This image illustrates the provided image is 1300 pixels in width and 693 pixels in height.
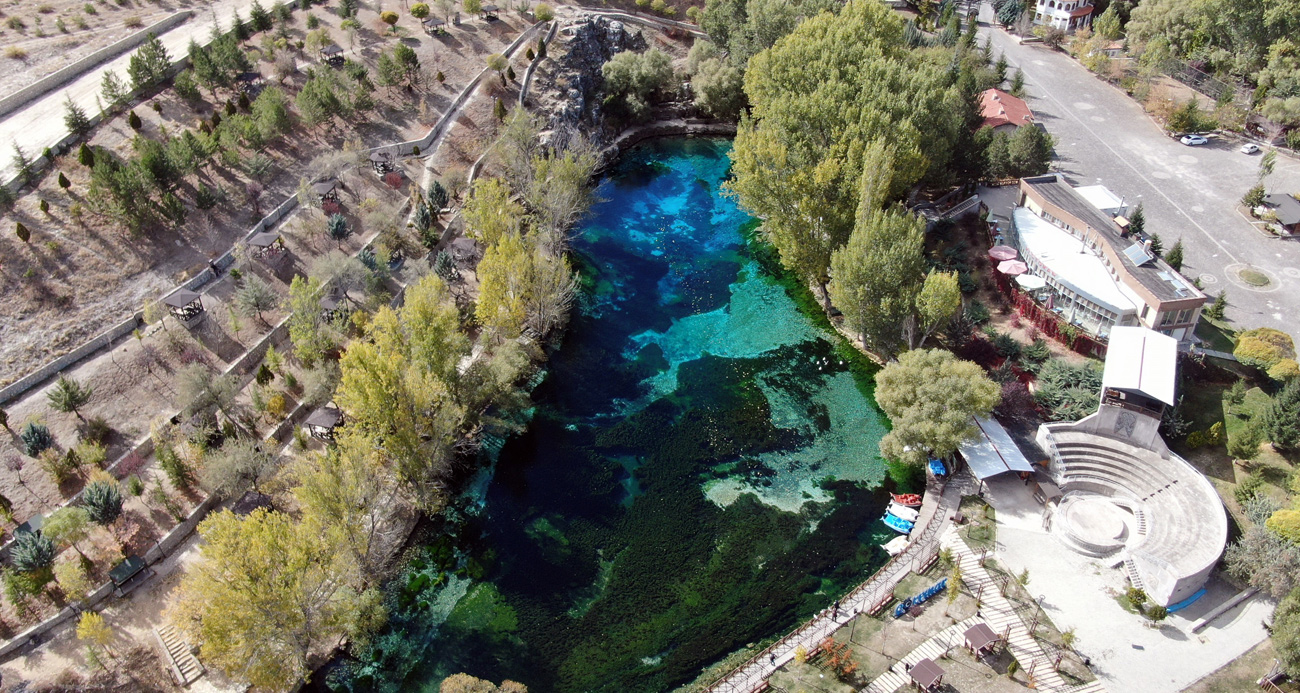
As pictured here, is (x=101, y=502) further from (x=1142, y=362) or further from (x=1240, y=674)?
(x=1142, y=362)

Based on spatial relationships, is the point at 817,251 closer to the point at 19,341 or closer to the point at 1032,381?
the point at 1032,381

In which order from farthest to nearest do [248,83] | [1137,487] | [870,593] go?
1. [248,83]
2. [1137,487]
3. [870,593]

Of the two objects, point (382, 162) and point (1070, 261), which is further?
point (382, 162)

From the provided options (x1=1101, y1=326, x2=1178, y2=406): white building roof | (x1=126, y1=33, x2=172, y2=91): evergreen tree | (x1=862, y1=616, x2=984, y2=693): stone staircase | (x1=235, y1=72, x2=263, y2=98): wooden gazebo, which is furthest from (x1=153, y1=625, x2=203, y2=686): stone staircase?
(x1=1101, y1=326, x2=1178, y2=406): white building roof

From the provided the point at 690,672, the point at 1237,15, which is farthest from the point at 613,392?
the point at 1237,15

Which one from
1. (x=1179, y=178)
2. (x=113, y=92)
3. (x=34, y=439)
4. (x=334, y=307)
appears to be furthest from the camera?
(x=1179, y=178)

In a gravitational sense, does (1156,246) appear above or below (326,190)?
above

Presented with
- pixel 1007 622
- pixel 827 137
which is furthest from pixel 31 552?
pixel 827 137

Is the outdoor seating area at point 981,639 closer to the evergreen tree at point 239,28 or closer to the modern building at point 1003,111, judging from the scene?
the modern building at point 1003,111
